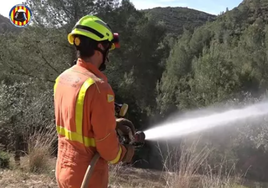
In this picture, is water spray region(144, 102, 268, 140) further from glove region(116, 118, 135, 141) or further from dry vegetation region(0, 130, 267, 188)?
glove region(116, 118, 135, 141)

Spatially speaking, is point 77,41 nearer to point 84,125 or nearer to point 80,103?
point 80,103

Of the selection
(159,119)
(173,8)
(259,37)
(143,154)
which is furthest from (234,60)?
(173,8)

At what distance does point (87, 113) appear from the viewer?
6.10 feet

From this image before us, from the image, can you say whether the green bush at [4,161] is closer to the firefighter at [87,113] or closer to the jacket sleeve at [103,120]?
the firefighter at [87,113]

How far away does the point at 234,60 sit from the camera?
70.7ft

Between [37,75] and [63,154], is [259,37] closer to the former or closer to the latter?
[37,75]

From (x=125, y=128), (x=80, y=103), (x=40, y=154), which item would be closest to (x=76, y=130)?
(x=80, y=103)

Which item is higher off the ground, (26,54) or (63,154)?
(26,54)

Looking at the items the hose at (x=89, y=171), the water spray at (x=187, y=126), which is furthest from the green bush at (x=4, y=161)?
the hose at (x=89, y=171)

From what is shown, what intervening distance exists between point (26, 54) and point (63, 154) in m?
12.1

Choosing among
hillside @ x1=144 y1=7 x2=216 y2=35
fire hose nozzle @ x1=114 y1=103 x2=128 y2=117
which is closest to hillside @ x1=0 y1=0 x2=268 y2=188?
fire hose nozzle @ x1=114 y1=103 x2=128 y2=117

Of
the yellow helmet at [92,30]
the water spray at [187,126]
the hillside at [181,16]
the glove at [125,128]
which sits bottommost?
the water spray at [187,126]

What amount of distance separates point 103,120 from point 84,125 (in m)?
0.13

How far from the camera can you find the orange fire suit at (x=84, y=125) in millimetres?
1834
